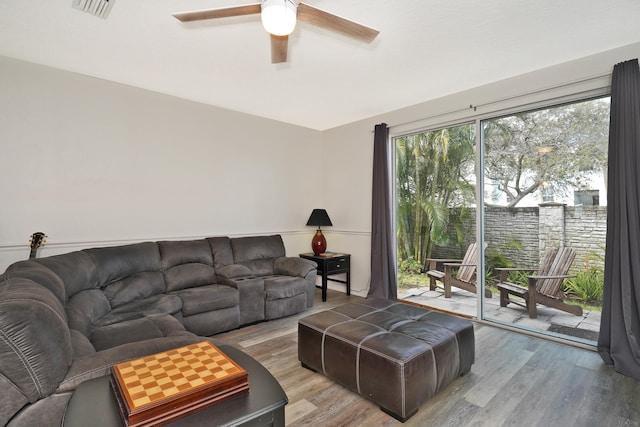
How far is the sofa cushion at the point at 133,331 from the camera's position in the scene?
1.97 m

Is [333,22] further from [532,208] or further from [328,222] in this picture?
[328,222]

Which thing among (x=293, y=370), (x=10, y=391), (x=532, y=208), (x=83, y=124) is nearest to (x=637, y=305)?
(x=532, y=208)

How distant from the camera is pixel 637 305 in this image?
2.38 m

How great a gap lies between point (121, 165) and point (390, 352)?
10.8ft

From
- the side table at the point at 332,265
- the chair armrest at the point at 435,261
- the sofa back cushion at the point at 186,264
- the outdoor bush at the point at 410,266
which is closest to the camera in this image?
the sofa back cushion at the point at 186,264

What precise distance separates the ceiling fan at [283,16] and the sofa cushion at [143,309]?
2.20 meters

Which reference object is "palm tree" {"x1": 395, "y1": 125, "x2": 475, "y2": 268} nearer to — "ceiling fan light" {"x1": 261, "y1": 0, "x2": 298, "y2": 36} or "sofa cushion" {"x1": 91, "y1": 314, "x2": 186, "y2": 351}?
"ceiling fan light" {"x1": 261, "y1": 0, "x2": 298, "y2": 36}

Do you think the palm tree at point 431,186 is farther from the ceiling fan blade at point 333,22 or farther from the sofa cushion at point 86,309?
the sofa cushion at point 86,309

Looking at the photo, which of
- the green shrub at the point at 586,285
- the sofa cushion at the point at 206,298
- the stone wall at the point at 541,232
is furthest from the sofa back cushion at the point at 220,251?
the green shrub at the point at 586,285

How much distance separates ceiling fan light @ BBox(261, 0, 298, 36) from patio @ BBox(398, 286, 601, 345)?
11.0ft

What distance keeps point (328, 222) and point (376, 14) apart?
3034 millimetres

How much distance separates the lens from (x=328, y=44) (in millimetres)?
2541

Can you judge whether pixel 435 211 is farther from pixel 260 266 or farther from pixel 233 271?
pixel 233 271

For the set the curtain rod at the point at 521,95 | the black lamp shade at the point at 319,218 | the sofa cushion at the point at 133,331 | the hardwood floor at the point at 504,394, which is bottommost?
the hardwood floor at the point at 504,394
